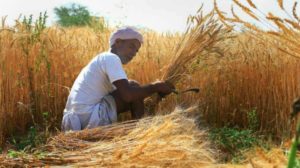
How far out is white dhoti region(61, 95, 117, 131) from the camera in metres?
3.46

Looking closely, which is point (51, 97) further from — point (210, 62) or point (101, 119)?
point (210, 62)

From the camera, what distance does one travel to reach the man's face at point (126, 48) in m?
3.55

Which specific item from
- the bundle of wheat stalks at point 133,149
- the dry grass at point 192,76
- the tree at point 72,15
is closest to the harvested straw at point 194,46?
the dry grass at point 192,76

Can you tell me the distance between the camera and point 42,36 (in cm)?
460

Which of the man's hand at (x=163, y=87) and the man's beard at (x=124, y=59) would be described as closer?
the man's hand at (x=163, y=87)

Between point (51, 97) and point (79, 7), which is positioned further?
point (79, 7)

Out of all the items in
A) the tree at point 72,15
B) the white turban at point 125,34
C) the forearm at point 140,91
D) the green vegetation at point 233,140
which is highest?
the tree at point 72,15

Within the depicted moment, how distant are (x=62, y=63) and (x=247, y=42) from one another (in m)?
1.66

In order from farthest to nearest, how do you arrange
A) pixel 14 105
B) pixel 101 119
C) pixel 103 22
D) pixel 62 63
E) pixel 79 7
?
pixel 79 7
pixel 103 22
pixel 62 63
pixel 14 105
pixel 101 119

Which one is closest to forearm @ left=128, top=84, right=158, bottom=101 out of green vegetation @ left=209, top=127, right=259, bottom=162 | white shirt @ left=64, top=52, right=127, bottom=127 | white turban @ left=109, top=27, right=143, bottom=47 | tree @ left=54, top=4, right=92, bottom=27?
white shirt @ left=64, top=52, right=127, bottom=127

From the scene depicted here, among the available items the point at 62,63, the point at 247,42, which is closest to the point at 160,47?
the point at 247,42

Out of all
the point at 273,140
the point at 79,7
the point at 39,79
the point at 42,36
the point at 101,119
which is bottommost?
the point at 273,140

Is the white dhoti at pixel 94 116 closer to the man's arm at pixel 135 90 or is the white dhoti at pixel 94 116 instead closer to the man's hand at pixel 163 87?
the man's arm at pixel 135 90

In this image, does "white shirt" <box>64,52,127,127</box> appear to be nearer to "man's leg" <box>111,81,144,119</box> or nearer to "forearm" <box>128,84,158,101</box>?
"man's leg" <box>111,81,144,119</box>
